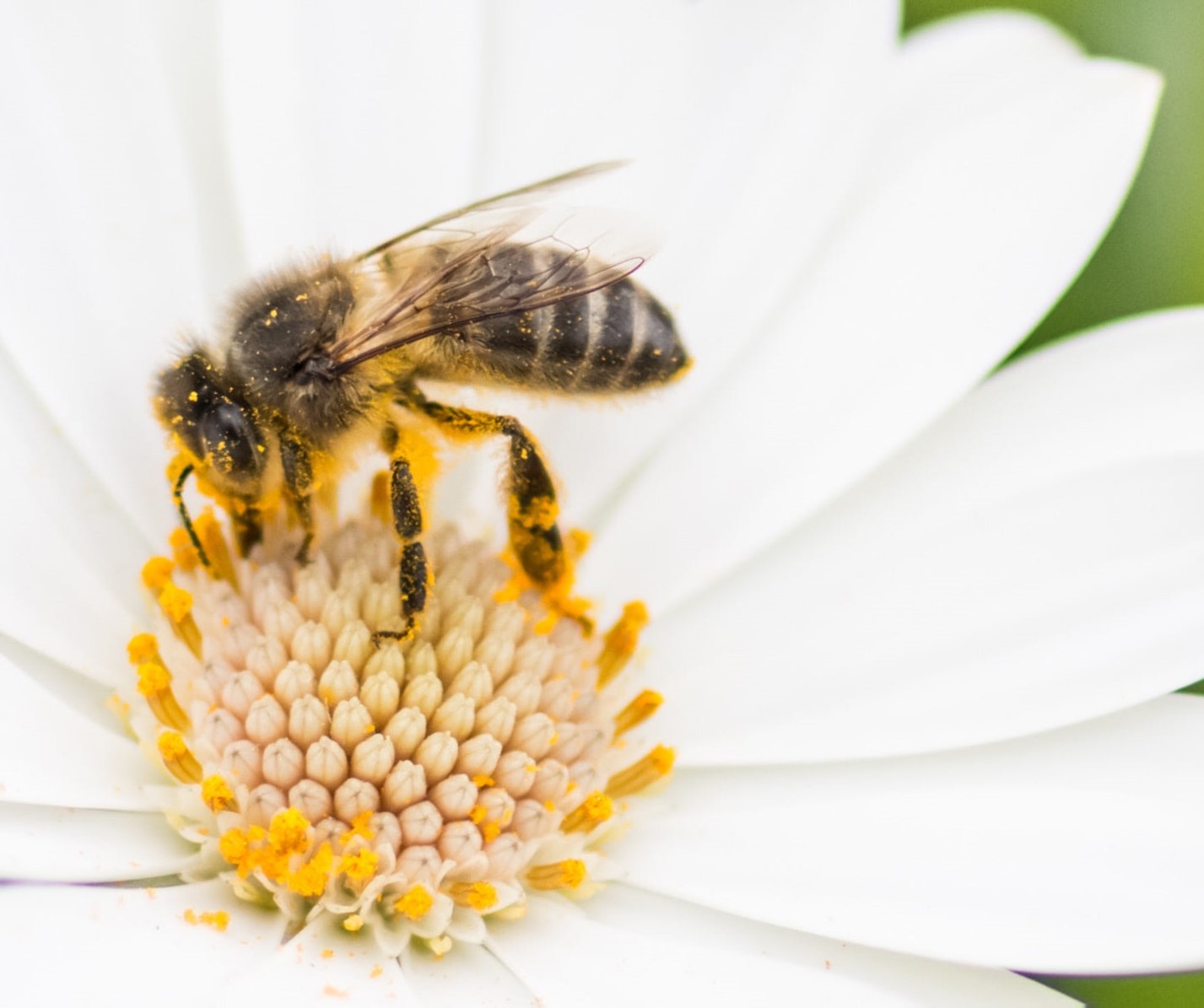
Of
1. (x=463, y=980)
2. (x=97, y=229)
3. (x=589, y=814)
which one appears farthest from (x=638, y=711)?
(x=97, y=229)

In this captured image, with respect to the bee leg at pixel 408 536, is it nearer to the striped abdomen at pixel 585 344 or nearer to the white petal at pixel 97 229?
the striped abdomen at pixel 585 344

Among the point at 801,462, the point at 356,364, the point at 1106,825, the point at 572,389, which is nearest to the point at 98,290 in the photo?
the point at 356,364

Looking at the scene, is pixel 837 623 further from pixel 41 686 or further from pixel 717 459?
pixel 41 686

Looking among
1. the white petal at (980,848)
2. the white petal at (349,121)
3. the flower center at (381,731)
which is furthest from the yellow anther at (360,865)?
the white petal at (349,121)

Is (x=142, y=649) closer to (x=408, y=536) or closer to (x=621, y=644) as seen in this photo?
(x=408, y=536)

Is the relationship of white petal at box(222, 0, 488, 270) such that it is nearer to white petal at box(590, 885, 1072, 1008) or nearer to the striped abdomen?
the striped abdomen

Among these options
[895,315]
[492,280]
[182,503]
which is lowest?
[182,503]
